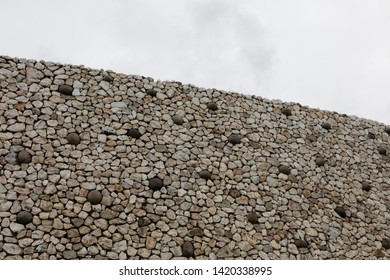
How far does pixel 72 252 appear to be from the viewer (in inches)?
390

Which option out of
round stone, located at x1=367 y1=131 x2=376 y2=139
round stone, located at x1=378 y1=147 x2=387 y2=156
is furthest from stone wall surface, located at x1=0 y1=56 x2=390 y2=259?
round stone, located at x1=367 y1=131 x2=376 y2=139

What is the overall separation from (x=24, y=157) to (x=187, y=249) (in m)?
4.54

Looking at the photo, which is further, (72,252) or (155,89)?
(155,89)

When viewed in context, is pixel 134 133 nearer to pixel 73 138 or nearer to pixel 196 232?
pixel 73 138

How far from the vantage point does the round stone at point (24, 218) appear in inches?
394

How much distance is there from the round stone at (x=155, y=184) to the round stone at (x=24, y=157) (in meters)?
3.04

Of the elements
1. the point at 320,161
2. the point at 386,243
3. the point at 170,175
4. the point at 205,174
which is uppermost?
the point at 320,161

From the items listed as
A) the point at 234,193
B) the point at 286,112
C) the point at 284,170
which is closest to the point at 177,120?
the point at 234,193

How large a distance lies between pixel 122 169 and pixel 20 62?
14.6 ft

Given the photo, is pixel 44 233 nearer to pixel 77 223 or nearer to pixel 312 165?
pixel 77 223

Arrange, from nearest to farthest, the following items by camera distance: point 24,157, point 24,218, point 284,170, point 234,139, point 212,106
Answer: point 24,218 < point 24,157 < point 284,170 < point 234,139 < point 212,106

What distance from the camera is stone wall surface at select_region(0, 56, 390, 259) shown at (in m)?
10.5

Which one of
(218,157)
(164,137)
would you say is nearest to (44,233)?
(164,137)

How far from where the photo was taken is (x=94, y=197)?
10.8 m
